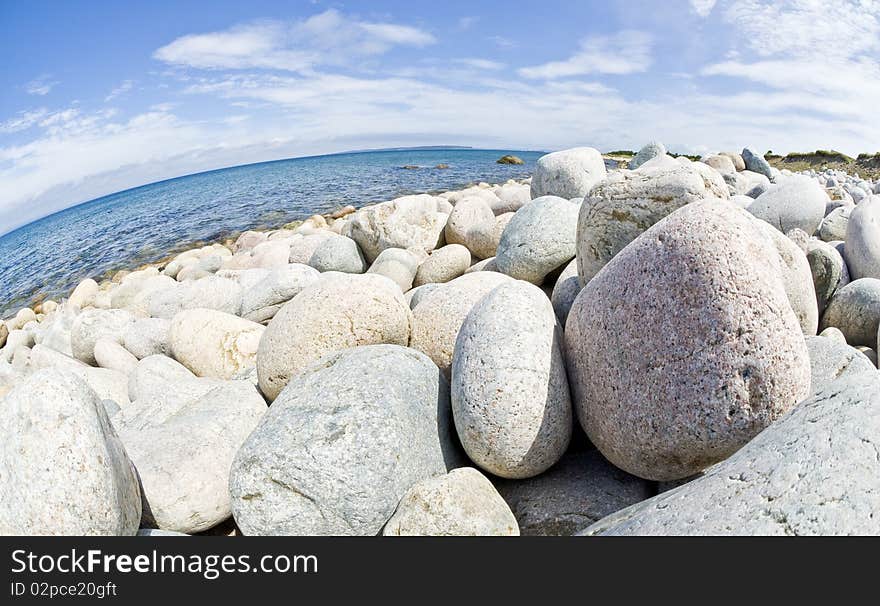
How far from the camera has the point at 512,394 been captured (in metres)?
2.60

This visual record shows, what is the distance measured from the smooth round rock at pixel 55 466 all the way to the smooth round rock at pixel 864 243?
6.19 m

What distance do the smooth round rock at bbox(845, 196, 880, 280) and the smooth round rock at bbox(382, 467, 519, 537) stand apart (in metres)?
4.56

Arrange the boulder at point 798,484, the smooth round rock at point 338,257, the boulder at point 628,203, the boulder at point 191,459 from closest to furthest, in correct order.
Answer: the boulder at point 798,484, the boulder at point 191,459, the boulder at point 628,203, the smooth round rock at point 338,257

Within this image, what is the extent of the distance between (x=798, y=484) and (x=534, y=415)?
1.17m

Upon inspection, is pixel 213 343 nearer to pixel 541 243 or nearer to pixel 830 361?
pixel 541 243

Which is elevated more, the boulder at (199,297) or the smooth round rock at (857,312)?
the boulder at (199,297)

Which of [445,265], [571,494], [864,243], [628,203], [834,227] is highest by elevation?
[628,203]

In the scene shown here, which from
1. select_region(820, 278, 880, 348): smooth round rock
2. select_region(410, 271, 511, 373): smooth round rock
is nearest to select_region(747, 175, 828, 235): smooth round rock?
select_region(820, 278, 880, 348): smooth round rock

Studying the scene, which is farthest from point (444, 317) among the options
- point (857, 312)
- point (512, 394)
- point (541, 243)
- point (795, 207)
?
point (795, 207)

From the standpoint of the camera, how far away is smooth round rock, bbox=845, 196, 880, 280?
15.8 ft

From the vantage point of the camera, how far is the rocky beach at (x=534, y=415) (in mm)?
1937

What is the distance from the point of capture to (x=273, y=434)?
2775 mm

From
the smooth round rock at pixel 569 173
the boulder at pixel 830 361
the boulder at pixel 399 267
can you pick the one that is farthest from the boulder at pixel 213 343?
the smooth round rock at pixel 569 173

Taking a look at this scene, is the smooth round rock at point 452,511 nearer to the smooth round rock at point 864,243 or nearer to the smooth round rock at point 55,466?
the smooth round rock at point 55,466
